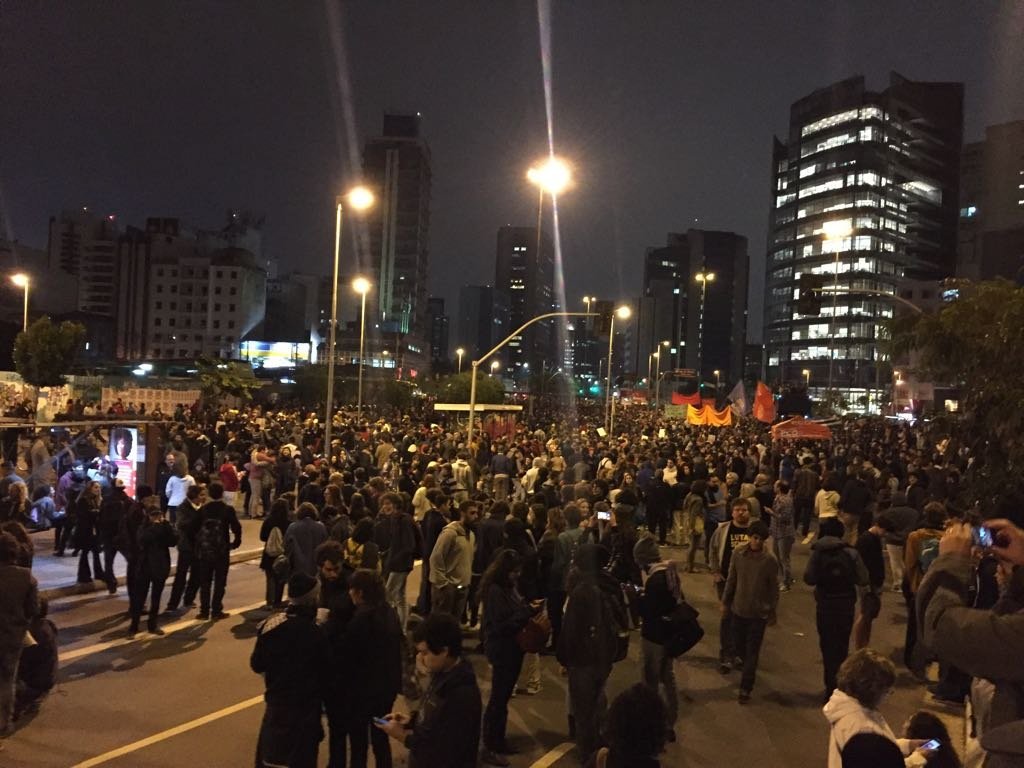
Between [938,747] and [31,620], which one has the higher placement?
[938,747]

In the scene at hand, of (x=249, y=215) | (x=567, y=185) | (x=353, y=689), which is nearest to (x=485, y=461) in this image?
(x=567, y=185)

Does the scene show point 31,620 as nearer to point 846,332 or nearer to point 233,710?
point 233,710

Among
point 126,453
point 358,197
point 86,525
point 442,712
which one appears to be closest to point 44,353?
point 358,197

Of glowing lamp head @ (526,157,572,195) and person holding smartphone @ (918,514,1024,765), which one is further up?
glowing lamp head @ (526,157,572,195)

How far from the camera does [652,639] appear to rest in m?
6.95

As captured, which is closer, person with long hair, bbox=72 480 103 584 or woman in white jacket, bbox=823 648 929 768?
woman in white jacket, bbox=823 648 929 768

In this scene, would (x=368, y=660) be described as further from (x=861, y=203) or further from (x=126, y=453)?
(x=861, y=203)

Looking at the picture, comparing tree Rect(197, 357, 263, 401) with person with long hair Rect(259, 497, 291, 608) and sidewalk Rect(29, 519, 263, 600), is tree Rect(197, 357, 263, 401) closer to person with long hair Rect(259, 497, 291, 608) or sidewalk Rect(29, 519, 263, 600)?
sidewalk Rect(29, 519, 263, 600)

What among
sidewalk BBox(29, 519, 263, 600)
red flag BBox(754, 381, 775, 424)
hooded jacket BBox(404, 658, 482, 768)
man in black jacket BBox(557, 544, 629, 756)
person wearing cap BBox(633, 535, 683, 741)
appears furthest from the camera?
red flag BBox(754, 381, 775, 424)

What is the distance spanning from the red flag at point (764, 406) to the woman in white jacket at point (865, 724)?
26.9 metres

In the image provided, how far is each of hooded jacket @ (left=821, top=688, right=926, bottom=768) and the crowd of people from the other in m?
0.01

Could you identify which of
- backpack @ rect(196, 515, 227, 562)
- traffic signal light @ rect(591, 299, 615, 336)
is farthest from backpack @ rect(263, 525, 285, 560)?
traffic signal light @ rect(591, 299, 615, 336)

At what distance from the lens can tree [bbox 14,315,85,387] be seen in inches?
1718

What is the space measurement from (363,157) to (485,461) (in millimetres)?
162416
